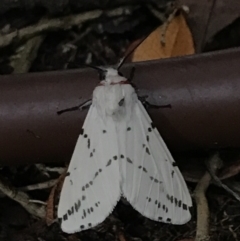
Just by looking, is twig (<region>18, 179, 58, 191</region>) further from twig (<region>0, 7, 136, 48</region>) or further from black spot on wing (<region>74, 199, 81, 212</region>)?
twig (<region>0, 7, 136, 48</region>)

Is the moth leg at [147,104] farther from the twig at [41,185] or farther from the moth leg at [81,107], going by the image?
the twig at [41,185]

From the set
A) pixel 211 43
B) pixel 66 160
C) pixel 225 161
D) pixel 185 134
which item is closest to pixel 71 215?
pixel 66 160

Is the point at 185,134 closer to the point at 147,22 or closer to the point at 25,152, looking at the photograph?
the point at 25,152

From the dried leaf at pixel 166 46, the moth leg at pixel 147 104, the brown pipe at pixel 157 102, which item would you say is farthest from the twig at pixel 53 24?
the moth leg at pixel 147 104

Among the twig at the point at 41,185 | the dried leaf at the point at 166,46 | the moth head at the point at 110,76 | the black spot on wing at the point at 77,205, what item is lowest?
the twig at the point at 41,185

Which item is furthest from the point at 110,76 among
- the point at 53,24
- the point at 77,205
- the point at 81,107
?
the point at 53,24

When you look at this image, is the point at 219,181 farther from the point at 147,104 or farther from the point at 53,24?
the point at 53,24

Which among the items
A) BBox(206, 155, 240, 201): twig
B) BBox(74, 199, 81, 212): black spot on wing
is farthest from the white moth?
BBox(206, 155, 240, 201): twig
